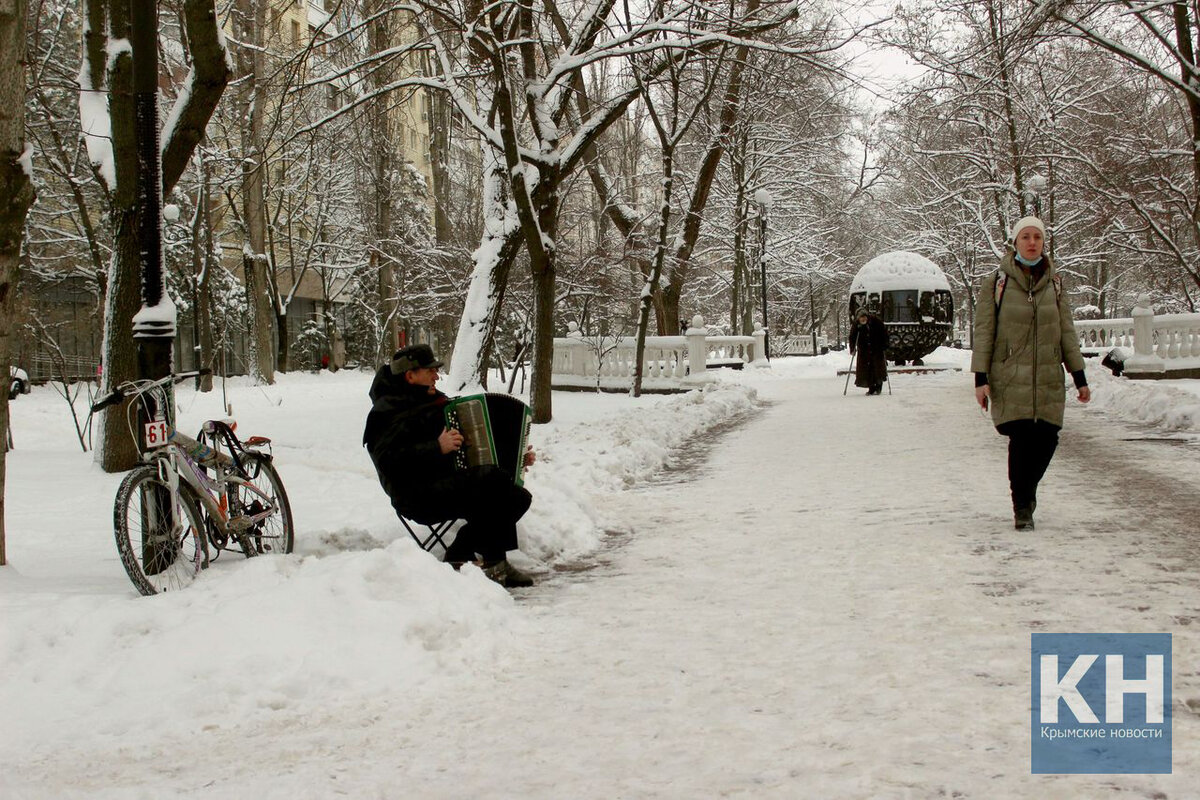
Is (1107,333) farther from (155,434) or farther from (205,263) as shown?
(155,434)

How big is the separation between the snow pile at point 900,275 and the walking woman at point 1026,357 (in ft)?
92.3

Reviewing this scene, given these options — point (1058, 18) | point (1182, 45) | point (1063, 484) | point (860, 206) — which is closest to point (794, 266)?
point (860, 206)

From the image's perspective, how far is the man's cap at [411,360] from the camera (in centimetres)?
664

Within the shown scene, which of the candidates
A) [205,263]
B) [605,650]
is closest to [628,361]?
[205,263]

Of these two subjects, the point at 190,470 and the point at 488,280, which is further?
the point at 488,280

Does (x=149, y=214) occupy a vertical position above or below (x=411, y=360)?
above

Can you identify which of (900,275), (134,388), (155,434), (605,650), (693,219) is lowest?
(605,650)

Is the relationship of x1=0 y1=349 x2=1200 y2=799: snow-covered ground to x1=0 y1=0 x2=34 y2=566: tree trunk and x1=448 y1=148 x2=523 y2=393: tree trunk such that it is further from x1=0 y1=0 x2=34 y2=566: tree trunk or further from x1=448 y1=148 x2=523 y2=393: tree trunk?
x1=448 y1=148 x2=523 y2=393: tree trunk

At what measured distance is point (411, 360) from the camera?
6652mm

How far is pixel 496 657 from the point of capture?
5.13 m

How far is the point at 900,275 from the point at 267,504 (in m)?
31.0

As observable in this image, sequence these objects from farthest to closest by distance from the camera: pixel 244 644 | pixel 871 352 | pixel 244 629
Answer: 1. pixel 871 352
2. pixel 244 629
3. pixel 244 644

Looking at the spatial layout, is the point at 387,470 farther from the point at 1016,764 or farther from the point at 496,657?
the point at 1016,764

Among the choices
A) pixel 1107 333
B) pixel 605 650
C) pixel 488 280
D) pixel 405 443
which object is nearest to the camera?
pixel 605 650
